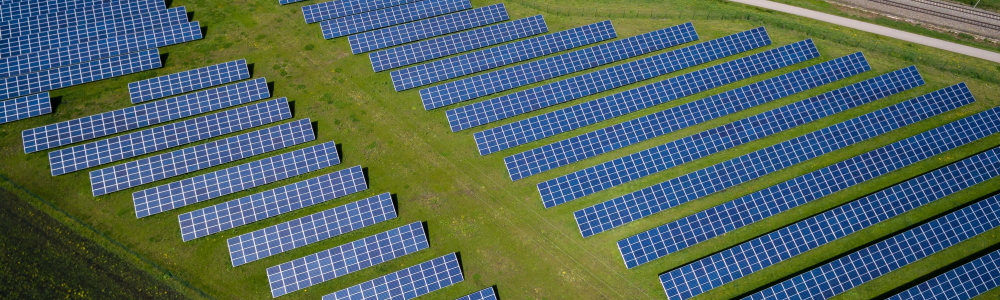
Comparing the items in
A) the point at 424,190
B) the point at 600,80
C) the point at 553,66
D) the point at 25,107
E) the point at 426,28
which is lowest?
the point at 25,107

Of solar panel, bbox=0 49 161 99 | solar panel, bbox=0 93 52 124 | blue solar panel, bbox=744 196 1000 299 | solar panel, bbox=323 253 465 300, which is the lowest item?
solar panel, bbox=0 93 52 124

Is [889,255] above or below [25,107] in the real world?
above

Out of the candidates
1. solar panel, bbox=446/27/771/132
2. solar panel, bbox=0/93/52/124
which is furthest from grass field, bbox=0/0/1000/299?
solar panel, bbox=446/27/771/132

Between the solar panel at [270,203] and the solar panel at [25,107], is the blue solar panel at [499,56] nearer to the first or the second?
the solar panel at [270,203]

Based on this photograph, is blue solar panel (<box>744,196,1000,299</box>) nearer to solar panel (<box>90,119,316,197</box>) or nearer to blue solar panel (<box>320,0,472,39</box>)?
solar panel (<box>90,119,316,197</box>)

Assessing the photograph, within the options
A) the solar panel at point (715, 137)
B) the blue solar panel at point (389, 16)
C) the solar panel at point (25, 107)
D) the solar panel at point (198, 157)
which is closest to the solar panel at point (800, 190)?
the solar panel at point (715, 137)

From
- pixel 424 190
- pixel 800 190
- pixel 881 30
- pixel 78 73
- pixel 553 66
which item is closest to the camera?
pixel 424 190

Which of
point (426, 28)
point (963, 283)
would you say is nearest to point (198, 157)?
point (426, 28)

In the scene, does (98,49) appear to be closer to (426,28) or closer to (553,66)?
(426,28)
